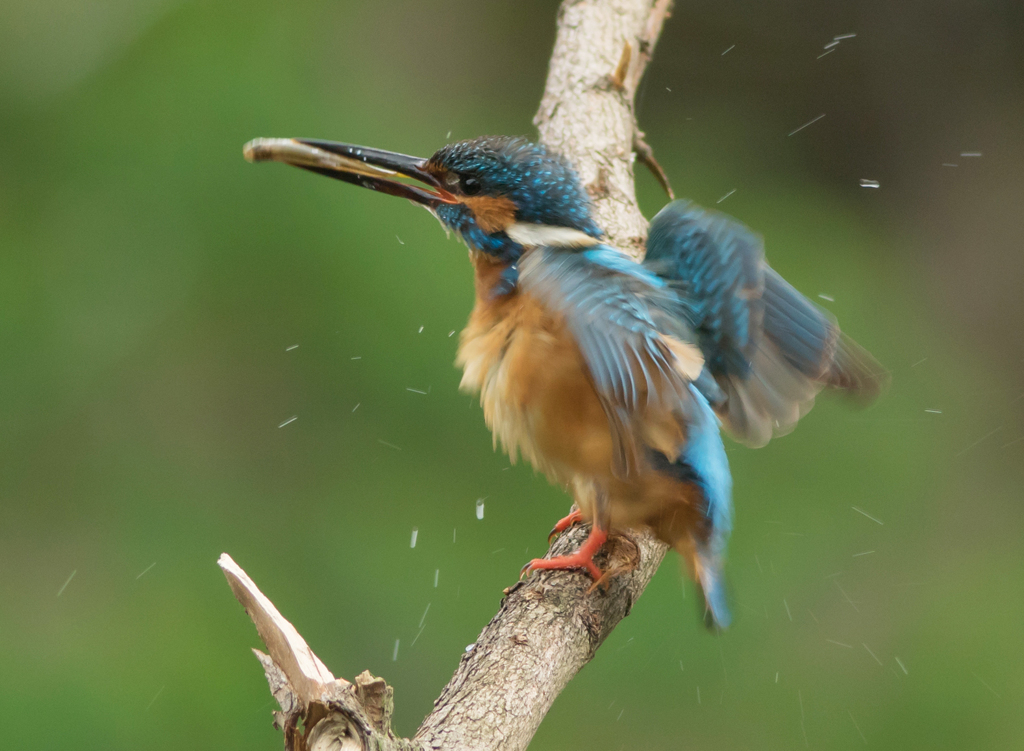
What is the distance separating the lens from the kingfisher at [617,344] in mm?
1206

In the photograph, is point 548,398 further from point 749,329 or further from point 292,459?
point 292,459

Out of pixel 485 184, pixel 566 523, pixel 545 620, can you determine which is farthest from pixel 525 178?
pixel 545 620

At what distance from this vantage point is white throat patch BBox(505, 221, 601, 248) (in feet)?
4.54

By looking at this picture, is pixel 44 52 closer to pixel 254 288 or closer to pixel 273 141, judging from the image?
pixel 254 288

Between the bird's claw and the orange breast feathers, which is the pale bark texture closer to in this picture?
the bird's claw

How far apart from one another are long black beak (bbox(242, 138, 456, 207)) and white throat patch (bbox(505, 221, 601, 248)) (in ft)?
0.47

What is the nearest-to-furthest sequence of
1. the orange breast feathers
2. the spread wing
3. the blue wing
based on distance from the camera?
the spread wing, the orange breast feathers, the blue wing

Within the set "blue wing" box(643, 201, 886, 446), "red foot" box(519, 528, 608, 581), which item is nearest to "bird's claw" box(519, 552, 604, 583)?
"red foot" box(519, 528, 608, 581)

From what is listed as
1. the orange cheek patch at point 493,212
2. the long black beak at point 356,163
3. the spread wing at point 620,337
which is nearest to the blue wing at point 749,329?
the spread wing at point 620,337

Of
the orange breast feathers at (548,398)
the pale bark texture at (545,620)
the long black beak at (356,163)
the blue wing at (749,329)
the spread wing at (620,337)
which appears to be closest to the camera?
the pale bark texture at (545,620)

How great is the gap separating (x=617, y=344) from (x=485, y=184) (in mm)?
421

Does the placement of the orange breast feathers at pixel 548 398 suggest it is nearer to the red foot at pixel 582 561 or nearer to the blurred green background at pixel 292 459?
the red foot at pixel 582 561

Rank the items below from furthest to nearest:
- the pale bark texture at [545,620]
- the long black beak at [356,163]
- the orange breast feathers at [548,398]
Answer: the long black beak at [356,163], the orange breast feathers at [548,398], the pale bark texture at [545,620]

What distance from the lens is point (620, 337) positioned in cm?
117
